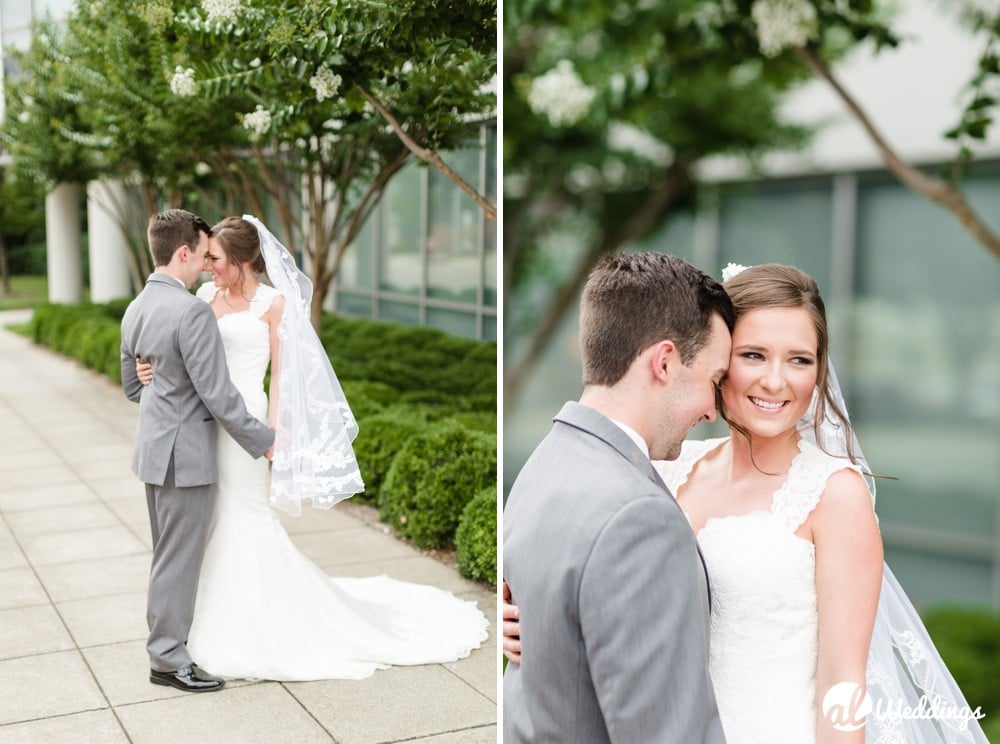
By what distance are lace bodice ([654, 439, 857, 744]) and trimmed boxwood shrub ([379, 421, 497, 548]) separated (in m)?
3.49

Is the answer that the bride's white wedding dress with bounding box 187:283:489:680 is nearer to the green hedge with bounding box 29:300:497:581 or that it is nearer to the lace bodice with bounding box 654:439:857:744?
the green hedge with bounding box 29:300:497:581

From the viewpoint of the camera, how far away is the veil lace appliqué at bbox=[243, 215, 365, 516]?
3.83 meters

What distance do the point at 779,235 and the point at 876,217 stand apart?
0.59 metres

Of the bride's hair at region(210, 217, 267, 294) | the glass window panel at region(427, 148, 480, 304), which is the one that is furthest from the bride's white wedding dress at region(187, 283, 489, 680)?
the glass window panel at region(427, 148, 480, 304)

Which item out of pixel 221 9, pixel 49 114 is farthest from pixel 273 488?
A: pixel 49 114

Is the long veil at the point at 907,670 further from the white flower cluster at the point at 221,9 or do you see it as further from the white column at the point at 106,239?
the white column at the point at 106,239

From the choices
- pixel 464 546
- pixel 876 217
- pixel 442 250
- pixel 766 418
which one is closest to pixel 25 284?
pixel 442 250

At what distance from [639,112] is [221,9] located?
259 cm

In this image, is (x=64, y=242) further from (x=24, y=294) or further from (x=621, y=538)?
(x=621, y=538)

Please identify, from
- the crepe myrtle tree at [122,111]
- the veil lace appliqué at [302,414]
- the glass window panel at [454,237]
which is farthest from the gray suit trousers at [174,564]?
the glass window panel at [454,237]

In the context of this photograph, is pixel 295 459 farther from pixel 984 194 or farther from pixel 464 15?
pixel 984 194

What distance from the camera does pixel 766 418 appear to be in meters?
1.67

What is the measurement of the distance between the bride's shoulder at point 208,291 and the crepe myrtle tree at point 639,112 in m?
1.72

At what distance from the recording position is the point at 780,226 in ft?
8.27
